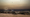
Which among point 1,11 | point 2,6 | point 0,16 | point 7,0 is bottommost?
point 0,16

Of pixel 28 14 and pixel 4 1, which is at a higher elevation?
pixel 4 1

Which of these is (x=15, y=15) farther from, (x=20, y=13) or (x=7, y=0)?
(x=7, y=0)

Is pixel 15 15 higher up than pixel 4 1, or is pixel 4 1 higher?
pixel 4 1

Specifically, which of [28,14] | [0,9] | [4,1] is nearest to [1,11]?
[0,9]

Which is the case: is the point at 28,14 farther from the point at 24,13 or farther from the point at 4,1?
the point at 4,1

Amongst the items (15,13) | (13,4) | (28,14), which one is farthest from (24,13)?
(13,4)

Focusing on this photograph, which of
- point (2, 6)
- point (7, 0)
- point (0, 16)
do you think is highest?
point (7, 0)

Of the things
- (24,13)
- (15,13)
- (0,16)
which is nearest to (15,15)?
(15,13)

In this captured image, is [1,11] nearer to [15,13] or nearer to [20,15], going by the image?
[15,13]
